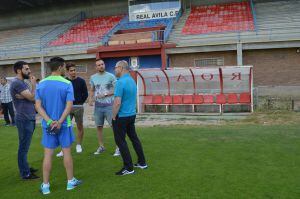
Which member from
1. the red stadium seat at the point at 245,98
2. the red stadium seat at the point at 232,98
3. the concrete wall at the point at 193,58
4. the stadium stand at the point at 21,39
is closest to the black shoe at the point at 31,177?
the red stadium seat at the point at 232,98

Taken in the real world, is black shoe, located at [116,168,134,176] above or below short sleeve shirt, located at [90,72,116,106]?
below

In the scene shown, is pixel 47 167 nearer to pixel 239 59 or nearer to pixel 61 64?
pixel 61 64

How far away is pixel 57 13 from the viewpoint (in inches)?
1243

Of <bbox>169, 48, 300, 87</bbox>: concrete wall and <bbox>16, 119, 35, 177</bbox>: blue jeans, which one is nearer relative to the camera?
<bbox>16, 119, 35, 177</bbox>: blue jeans

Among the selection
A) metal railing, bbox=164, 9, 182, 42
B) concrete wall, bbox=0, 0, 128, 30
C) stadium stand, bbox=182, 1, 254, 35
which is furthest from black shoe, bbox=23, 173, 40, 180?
concrete wall, bbox=0, 0, 128, 30

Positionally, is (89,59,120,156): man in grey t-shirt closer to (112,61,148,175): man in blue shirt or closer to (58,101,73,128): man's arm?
(112,61,148,175): man in blue shirt

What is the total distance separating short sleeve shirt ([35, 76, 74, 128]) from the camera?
15.9ft

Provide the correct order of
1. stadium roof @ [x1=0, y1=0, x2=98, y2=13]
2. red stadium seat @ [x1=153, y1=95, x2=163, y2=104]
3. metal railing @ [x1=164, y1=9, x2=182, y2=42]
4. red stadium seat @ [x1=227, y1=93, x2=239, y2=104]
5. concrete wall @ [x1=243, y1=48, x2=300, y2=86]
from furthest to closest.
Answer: stadium roof @ [x1=0, y1=0, x2=98, y2=13] < metal railing @ [x1=164, y1=9, x2=182, y2=42] < concrete wall @ [x1=243, y1=48, x2=300, y2=86] < red stadium seat @ [x1=153, y1=95, x2=163, y2=104] < red stadium seat @ [x1=227, y1=93, x2=239, y2=104]

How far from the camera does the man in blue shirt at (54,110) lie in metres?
4.83

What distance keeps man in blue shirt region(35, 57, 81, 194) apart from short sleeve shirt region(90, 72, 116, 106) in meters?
2.05

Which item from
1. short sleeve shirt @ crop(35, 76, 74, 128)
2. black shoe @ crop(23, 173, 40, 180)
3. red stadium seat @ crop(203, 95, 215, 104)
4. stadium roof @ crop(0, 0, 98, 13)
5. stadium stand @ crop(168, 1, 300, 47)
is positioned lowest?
black shoe @ crop(23, 173, 40, 180)

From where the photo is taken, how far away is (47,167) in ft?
16.1

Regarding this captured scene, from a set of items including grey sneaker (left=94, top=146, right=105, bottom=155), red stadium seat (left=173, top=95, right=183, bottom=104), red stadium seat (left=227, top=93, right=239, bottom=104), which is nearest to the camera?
grey sneaker (left=94, top=146, right=105, bottom=155)

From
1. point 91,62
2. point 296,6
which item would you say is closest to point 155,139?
point 91,62
